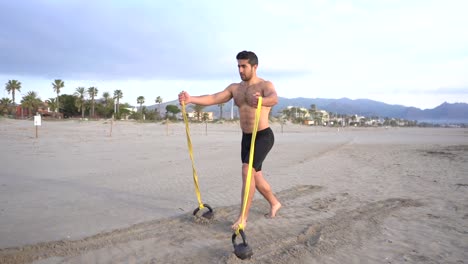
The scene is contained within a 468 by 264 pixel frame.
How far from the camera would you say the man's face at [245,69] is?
4582 millimetres

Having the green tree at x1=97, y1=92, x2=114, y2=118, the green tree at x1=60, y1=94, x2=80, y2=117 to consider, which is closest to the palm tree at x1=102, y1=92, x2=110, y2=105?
the green tree at x1=97, y1=92, x2=114, y2=118

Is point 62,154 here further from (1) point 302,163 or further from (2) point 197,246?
(2) point 197,246

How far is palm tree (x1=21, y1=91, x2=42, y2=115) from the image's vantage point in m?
73.7

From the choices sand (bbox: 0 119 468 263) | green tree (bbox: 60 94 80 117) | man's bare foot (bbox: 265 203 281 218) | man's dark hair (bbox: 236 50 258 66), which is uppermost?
green tree (bbox: 60 94 80 117)

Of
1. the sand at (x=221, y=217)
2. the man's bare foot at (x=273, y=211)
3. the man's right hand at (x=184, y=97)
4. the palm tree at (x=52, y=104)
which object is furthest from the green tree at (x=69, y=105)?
the man's bare foot at (x=273, y=211)

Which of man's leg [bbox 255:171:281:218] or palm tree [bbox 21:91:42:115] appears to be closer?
man's leg [bbox 255:171:281:218]

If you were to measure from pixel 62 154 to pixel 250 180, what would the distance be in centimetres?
1096

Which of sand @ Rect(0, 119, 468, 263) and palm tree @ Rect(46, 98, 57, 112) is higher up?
palm tree @ Rect(46, 98, 57, 112)

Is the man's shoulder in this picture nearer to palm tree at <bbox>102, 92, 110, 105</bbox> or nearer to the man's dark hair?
the man's dark hair

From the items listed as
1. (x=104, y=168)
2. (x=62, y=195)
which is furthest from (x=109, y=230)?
(x=104, y=168)

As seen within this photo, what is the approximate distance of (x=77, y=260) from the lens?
3664 mm

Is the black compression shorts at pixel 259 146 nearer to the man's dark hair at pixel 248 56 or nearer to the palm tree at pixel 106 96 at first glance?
the man's dark hair at pixel 248 56

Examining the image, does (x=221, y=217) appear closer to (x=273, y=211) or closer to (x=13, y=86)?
(x=273, y=211)

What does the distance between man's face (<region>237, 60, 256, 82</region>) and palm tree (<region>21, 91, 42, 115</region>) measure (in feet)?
264
